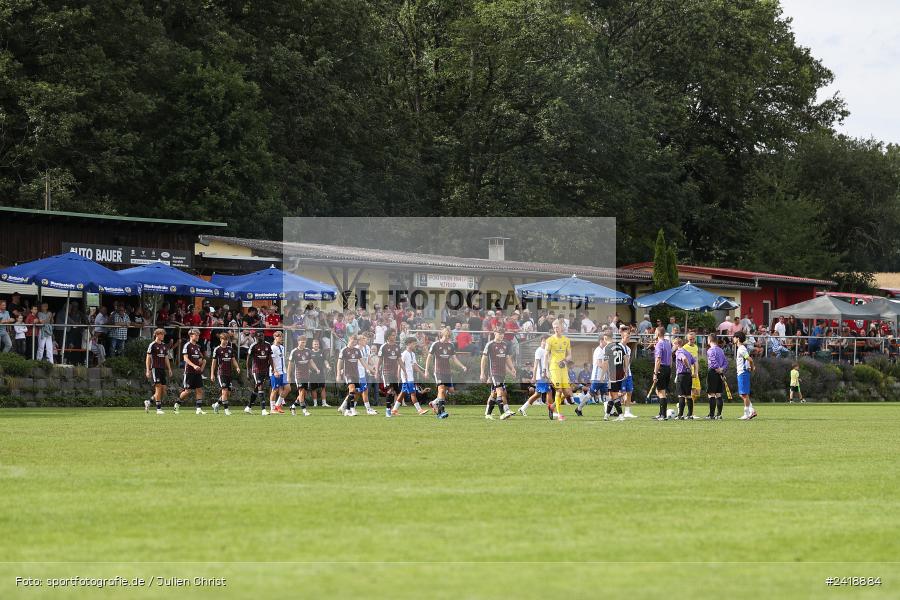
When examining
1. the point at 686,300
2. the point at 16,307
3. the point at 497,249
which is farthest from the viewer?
the point at 497,249

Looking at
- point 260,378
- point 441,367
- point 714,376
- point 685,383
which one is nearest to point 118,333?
point 260,378

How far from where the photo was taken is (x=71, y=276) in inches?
1215

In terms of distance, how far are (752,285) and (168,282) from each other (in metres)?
31.2

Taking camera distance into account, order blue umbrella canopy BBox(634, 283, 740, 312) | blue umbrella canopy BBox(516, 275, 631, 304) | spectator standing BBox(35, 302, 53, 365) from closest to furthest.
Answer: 1. spectator standing BBox(35, 302, 53, 365)
2. blue umbrella canopy BBox(516, 275, 631, 304)
3. blue umbrella canopy BBox(634, 283, 740, 312)

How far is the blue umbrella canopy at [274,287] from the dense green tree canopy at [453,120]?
1506 centimetres

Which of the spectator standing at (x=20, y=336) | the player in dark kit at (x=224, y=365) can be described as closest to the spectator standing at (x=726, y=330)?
the player in dark kit at (x=224, y=365)

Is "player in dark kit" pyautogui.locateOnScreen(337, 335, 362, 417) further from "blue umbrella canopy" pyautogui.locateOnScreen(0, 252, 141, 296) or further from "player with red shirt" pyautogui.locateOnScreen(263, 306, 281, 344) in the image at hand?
"blue umbrella canopy" pyautogui.locateOnScreen(0, 252, 141, 296)

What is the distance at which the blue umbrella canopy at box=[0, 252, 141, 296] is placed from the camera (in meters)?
30.8

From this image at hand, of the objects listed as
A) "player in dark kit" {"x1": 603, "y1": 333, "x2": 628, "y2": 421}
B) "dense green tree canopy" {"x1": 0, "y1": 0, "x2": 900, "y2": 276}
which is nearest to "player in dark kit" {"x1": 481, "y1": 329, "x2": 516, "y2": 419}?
"player in dark kit" {"x1": 603, "y1": 333, "x2": 628, "y2": 421}

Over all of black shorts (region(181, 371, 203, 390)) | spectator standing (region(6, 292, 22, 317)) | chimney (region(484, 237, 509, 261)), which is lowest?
black shorts (region(181, 371, 203, 390))

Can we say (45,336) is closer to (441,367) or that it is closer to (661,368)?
(441,367)

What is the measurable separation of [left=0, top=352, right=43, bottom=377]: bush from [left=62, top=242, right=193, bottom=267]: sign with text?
602 centimetres

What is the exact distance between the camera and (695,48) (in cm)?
6900

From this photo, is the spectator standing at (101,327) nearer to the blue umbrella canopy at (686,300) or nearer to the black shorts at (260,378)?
the black shorts at (260,378)
